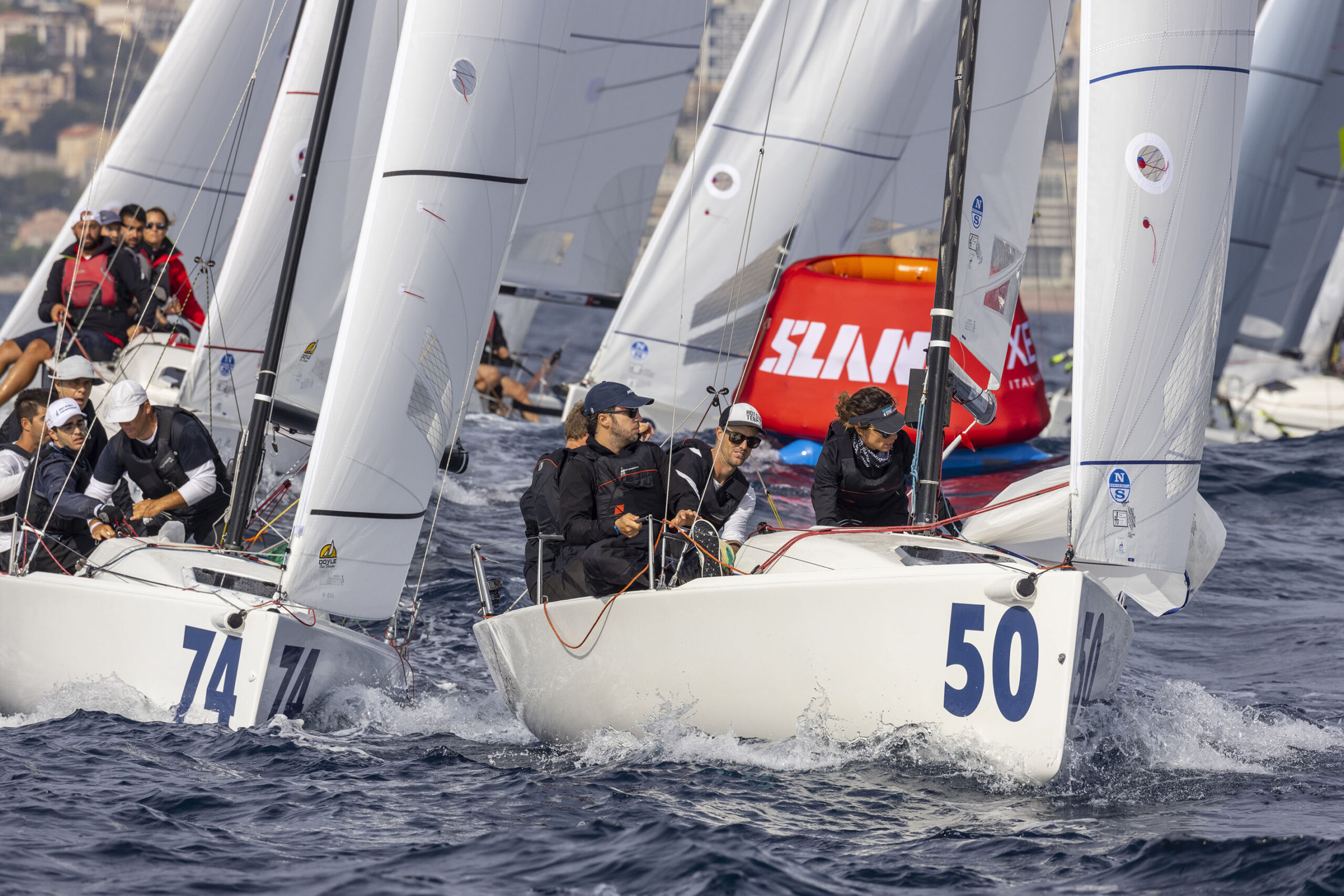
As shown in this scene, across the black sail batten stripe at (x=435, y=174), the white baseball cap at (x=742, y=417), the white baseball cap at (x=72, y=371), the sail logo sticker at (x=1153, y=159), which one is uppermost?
the sail logo sticker at (x=1153, y=159)

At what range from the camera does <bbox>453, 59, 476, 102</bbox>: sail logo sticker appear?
5387 millimetres

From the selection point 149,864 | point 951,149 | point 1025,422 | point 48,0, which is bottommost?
point 149,864

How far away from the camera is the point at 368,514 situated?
5277 mm

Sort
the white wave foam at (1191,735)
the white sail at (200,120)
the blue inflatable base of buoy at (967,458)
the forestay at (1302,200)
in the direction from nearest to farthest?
the white wave foam at (1191,735)
the blue inflatable base of buoy at (967,458)
the white sail at (200,120)
the forestay at (1302,200)

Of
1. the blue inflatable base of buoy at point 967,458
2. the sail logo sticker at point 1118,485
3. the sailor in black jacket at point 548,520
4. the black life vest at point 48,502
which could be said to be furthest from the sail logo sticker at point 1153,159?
the blue inflatable base of buoy at point 967,458

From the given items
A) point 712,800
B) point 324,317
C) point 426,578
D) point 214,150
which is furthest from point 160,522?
point 214,150

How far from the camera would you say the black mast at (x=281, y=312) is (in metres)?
5.71

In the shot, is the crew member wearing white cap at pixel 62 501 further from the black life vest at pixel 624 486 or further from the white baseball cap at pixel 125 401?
the black life vest at pixel 624 486

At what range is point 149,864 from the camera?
12.5ft

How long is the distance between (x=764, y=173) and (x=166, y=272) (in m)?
3.82

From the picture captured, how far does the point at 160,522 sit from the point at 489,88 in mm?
2038

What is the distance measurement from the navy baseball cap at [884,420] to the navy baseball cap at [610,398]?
692 mm

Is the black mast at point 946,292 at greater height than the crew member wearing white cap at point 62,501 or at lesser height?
greater

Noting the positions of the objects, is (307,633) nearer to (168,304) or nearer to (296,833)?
(296,833)
